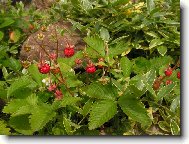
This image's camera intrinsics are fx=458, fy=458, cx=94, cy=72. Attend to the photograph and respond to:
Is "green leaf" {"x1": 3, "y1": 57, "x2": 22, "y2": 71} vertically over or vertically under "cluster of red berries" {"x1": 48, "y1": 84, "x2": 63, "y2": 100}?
over

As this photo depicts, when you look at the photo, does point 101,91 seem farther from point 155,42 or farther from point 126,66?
point 155,42

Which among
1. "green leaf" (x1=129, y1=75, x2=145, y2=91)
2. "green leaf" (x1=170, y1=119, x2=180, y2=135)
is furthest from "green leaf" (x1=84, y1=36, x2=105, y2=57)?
"green leaf" (x1=170, y1=119, x2=180, y2=135)

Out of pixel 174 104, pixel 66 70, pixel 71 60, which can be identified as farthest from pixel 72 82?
pixel 174 104

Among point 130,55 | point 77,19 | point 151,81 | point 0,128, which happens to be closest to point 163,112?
point 151,81

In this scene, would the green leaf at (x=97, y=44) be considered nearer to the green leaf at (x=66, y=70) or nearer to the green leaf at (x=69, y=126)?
the green leaf at (x=66, y=70)

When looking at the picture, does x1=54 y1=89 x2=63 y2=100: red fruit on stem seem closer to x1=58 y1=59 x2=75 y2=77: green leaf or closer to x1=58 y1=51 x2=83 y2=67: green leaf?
x1=58 y1=59 x2=75 y2=77: green leaf

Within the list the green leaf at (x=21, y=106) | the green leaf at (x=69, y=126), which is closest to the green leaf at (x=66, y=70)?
the green leaf at (x=21, y=106)
